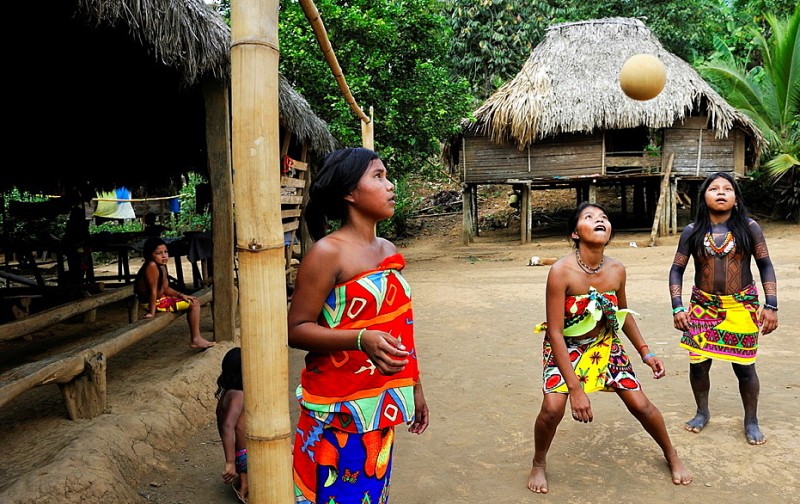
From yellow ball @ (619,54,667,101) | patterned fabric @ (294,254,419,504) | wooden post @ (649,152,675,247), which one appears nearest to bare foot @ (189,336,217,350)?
patterned fabric @ (294,254,419,504)

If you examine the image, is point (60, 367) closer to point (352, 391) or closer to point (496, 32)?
point (352, 391)

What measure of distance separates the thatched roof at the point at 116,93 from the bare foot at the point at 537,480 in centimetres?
350

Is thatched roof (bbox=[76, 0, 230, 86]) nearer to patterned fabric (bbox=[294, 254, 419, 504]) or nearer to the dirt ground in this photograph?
the dirt ground

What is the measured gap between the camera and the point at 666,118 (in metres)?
15.8

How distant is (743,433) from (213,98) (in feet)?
15.5

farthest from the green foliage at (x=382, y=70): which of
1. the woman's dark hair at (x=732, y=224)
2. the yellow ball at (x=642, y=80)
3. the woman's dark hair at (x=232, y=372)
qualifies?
the woman's dark hair at (x=232, y=372)

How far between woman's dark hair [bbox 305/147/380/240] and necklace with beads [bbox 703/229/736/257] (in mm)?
2674

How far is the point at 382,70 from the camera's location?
12.3 metres

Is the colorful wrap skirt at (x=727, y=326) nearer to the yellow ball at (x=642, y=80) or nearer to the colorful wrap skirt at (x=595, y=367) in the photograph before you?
the colorful wrap skirt at (x=595, y=367)

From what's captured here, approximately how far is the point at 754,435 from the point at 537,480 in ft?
4.75

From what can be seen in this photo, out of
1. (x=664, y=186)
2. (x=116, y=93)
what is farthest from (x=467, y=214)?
(x=116, y=93)

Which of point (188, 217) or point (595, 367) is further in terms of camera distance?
point (188, 217)

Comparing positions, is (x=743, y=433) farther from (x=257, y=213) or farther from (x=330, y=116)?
(x=330, y=116)

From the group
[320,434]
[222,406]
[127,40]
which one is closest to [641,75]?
[127,40]
